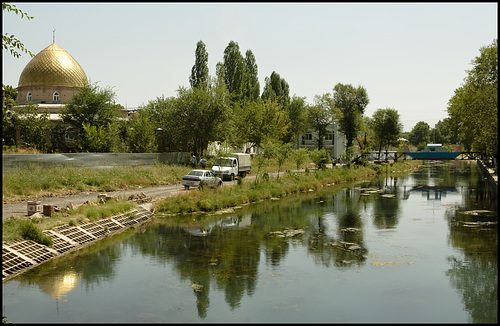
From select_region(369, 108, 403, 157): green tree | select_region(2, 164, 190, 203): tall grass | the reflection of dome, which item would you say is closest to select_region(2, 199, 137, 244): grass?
the reflection of dome

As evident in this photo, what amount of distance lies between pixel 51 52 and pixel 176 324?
64.4m

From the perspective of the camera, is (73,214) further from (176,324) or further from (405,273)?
(405,273)

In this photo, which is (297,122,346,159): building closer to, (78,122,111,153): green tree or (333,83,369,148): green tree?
(333,83,369,148): green tree

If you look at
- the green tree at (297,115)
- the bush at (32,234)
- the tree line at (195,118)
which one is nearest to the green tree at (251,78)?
the tree line at (195,118)

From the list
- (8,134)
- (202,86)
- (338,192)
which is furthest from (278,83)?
(8,134)

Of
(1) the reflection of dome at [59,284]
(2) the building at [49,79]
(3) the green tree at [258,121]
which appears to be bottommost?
(1) the reflection of dome at [59,284]

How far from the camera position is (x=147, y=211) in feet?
94.1

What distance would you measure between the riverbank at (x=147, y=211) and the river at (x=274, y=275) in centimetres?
68

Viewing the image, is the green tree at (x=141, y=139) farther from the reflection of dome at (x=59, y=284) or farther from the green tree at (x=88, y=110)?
the reflection of dome at (x=59, y=284)

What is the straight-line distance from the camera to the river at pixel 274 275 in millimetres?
13430

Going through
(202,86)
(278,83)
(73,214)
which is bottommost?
(73,214)

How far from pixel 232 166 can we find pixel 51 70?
3805 centimetres

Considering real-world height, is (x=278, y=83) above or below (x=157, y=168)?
above

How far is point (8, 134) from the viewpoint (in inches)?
1848
